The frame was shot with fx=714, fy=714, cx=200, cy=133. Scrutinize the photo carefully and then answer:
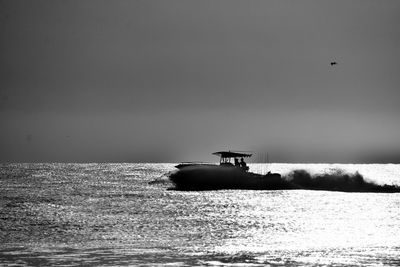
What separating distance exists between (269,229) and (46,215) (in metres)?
25.7

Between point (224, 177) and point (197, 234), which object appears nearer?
point (197, 234)

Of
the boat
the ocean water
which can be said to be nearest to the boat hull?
the boat

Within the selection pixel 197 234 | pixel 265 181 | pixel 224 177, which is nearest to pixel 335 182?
pixel 265 181

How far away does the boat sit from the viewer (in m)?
130

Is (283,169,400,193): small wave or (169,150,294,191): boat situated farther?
(283,169,400,193): small wave

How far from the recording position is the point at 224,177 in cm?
13400

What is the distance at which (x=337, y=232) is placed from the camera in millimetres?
60312

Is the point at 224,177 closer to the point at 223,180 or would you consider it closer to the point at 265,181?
the point at 223,180

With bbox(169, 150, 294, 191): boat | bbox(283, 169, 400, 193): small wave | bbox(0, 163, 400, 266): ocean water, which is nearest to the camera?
bbox(0, 163, 400, 266): ocean water

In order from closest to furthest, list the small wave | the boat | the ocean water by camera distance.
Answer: the ocean water → the boat → the small wave

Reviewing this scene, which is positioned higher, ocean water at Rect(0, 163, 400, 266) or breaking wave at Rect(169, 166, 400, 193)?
breaking wave at Rect(169, 166, 400, 193)

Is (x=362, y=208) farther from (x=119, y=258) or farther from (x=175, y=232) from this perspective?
(x=119, y=258)

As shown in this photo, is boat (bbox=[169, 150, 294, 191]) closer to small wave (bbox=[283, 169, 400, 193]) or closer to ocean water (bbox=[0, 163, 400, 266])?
small wave (bbox=[283, 169, 400, 193])

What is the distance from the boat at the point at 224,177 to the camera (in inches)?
5108
